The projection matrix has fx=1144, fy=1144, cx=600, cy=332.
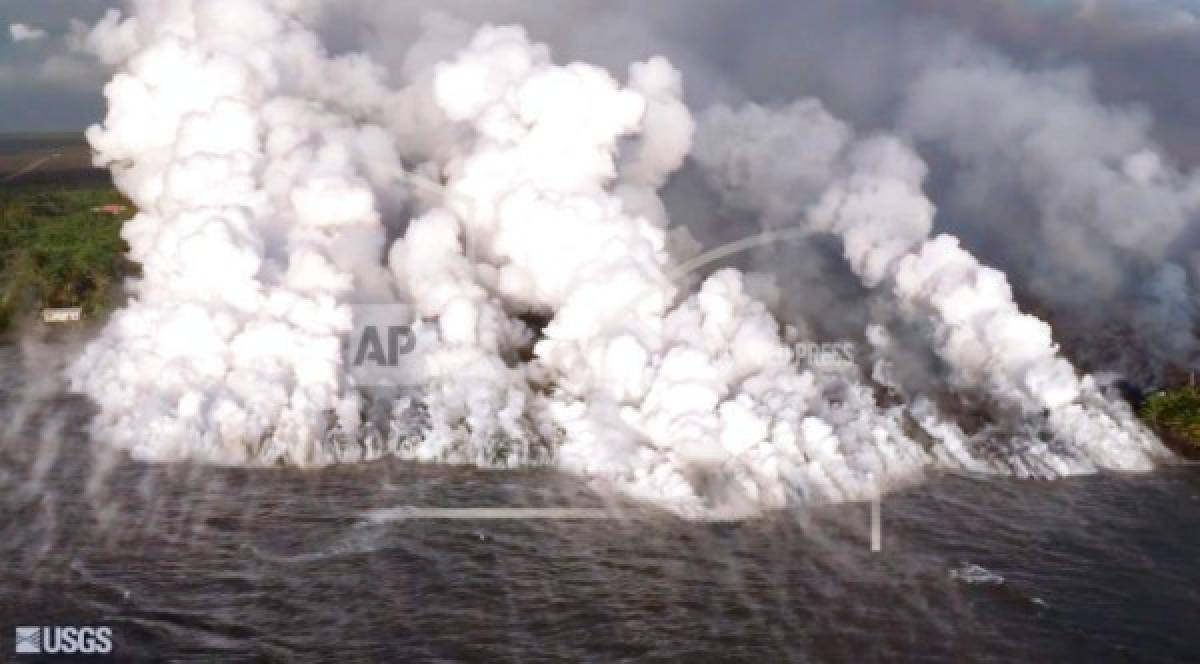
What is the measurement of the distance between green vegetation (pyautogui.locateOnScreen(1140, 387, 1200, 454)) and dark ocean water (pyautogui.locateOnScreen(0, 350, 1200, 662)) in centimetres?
741

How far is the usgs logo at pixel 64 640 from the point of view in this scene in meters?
40.4

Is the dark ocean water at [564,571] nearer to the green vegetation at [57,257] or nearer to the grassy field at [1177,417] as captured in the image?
the grassy field at [1177,417]

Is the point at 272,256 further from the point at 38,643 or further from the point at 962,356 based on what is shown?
the point at 962,356

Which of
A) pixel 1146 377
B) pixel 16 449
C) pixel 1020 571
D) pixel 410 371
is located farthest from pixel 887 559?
pixel 16 449

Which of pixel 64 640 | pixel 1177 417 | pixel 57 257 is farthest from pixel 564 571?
pixel 57 257

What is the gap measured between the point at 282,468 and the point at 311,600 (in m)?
17.4

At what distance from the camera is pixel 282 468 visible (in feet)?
199

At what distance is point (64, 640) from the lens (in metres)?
41.0

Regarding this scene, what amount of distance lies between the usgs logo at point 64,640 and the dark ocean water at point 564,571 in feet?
1.57

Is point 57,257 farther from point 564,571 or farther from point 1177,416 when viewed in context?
point 1177,416

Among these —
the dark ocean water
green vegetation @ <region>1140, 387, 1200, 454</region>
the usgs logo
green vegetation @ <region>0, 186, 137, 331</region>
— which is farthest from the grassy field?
green vegetation @ <region>0, 186, 137, 331</region>

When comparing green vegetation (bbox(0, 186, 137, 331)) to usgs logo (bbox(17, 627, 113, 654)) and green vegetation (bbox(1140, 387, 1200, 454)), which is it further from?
green vegetation (bbox(1140, 387, 1200, 454))

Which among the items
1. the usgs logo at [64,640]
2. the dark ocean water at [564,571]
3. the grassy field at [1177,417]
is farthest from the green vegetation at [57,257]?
the grassy field at [1177,417]

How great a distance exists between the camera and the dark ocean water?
41625 millimetres
